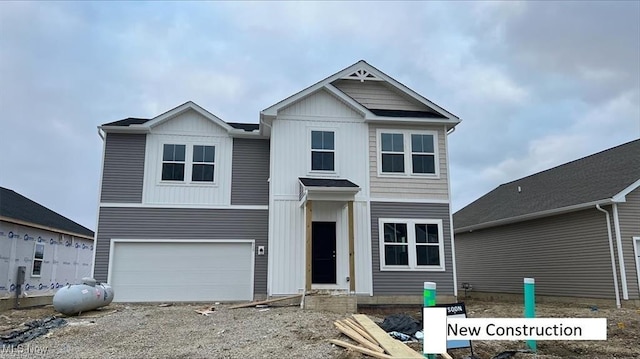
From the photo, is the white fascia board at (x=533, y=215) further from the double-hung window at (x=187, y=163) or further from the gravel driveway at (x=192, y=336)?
the double-hung window at (x=187, y=163)

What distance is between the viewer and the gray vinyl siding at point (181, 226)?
13.4m

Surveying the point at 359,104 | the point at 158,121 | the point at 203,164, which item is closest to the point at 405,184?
the point at 359,104

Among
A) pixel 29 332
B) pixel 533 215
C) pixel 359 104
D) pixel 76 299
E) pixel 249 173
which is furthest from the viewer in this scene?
pixel 533 215

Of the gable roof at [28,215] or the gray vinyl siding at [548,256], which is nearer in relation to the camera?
the gray vinyl siding at [548,256]

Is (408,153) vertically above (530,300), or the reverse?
(408,153)

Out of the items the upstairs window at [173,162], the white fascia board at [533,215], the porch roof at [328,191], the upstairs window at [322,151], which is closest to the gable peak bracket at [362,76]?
the upstairs window at [322,151]

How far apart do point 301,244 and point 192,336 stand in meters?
5.13

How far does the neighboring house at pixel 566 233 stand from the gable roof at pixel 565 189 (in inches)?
1.4

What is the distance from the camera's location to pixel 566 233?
49.5 ft

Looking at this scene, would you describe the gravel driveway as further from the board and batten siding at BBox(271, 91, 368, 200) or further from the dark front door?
the board and batten siding at BBox(271, 91, 368, 200)

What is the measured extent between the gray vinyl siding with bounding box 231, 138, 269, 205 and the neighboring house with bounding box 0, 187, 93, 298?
7.87m

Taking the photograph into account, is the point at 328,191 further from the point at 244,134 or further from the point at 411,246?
the point at 244,134

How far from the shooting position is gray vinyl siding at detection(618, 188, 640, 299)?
13.0m

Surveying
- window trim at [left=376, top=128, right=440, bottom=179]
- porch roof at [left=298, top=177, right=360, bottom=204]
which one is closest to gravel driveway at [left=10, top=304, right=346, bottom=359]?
Result: porch roof at [left=298, top=177, right=360, bottom=204]
